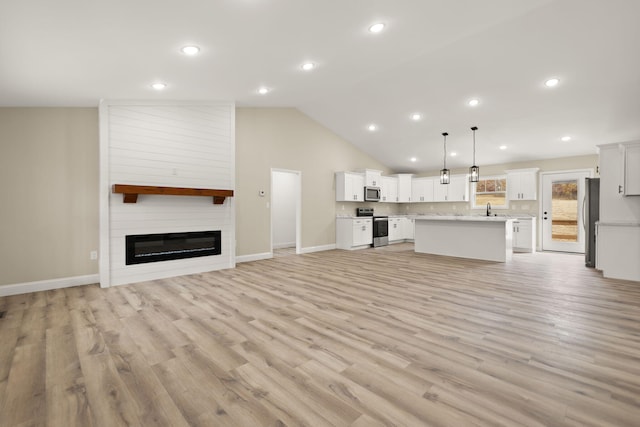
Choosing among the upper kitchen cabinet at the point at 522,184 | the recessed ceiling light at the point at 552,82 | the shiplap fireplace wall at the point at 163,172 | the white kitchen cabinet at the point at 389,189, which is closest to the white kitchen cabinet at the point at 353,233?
the white kitchen cabinet at the point at 389,189

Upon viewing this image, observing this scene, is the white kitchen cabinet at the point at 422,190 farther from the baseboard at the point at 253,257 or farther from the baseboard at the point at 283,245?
the baseboard at the point at 253,257

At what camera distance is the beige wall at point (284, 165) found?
6.46 metres

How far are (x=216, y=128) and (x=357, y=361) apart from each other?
189 inches

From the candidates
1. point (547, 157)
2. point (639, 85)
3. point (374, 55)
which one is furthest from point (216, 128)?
point (547, 157)

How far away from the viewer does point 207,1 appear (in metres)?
2.53

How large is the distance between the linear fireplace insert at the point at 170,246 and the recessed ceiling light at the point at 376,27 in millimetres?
4061

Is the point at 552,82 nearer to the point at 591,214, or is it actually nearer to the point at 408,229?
the point at 591,214

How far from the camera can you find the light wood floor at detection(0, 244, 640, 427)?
167cm

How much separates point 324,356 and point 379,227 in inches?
270

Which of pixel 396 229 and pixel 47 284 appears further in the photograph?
pixel 396 229

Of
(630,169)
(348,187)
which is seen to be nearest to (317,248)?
(348,187)

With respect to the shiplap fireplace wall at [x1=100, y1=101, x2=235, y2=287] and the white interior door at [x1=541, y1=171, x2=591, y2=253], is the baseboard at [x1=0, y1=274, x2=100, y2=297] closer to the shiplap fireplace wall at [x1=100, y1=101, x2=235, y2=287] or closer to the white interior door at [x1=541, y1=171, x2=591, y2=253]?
the shiplap fireplace wall at [x1=100, y1=101, x2=235, y2=287]

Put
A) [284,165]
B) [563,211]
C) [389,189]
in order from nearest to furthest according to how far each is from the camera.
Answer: [284,165], [563,211], [389,189]

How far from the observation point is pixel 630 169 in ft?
14.9
